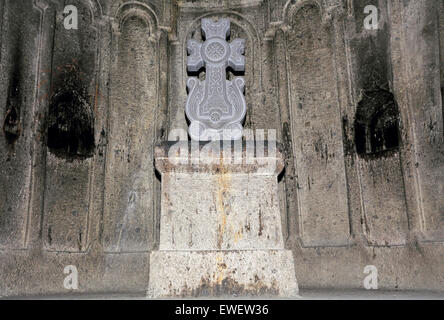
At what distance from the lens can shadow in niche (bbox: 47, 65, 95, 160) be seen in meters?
4.39

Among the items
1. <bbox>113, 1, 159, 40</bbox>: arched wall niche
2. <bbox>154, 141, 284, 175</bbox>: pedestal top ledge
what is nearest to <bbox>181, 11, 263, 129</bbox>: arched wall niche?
<bbox>113, 1, 159, 40</bbox>: arched wall niche

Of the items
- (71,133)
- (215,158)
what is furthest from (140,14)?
(215,158)

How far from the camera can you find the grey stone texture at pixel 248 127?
396 centimetres

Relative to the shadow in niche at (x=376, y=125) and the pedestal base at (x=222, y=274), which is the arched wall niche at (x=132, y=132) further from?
the shadow in niche at (x=376, y=125)

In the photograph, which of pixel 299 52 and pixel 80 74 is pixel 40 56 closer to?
pixel 80 74

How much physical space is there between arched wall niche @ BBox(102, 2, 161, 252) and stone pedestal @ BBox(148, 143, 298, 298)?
1730mm

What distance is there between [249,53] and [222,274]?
3269mm

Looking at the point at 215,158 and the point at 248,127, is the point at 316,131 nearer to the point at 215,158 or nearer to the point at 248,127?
the point at 248,127

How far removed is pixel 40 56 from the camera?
4359 millimetres

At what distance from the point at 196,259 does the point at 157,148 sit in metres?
0.82

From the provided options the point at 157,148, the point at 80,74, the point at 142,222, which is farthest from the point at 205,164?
the point at 80,74

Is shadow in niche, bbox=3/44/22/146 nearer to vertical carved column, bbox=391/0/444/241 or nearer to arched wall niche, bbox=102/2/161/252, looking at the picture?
arched wall niche, bbox=102/2/161/252

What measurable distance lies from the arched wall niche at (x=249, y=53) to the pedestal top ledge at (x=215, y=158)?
2.02 m

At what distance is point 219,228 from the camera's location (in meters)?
3.02
